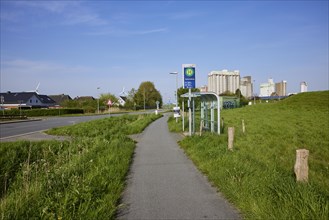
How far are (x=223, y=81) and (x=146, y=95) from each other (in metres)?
33.4

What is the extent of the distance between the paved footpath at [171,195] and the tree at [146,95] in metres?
92.0

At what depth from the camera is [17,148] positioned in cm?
1297

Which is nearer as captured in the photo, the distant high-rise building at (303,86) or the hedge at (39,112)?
the hedge at (39,112)

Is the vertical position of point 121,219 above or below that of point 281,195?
below

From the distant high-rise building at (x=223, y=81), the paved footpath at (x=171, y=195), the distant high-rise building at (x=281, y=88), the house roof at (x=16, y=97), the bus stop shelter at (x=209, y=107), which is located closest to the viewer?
the paved footpath at (x=171, y=195)

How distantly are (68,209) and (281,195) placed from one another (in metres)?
3.48

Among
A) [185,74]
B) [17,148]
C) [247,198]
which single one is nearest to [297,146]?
[185,74]

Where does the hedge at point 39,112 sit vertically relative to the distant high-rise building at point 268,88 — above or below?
below

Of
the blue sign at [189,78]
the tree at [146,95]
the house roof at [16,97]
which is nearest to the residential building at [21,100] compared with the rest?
the house roof at [16,97]

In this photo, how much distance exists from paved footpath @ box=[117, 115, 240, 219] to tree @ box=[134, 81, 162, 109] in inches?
3621

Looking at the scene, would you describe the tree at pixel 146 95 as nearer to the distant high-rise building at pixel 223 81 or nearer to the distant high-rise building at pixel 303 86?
the distant high-rise building at pixel 223 81

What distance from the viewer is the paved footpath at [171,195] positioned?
5105 millimetres

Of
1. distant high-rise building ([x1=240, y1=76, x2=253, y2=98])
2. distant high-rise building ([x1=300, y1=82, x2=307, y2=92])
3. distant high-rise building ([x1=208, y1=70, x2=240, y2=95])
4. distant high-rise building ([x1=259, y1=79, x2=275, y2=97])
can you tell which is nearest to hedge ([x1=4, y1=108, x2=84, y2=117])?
distant high-rise building ([x1=208, y1=70, x2=240, y2=95])

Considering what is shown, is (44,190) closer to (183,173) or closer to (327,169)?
(183,173)
